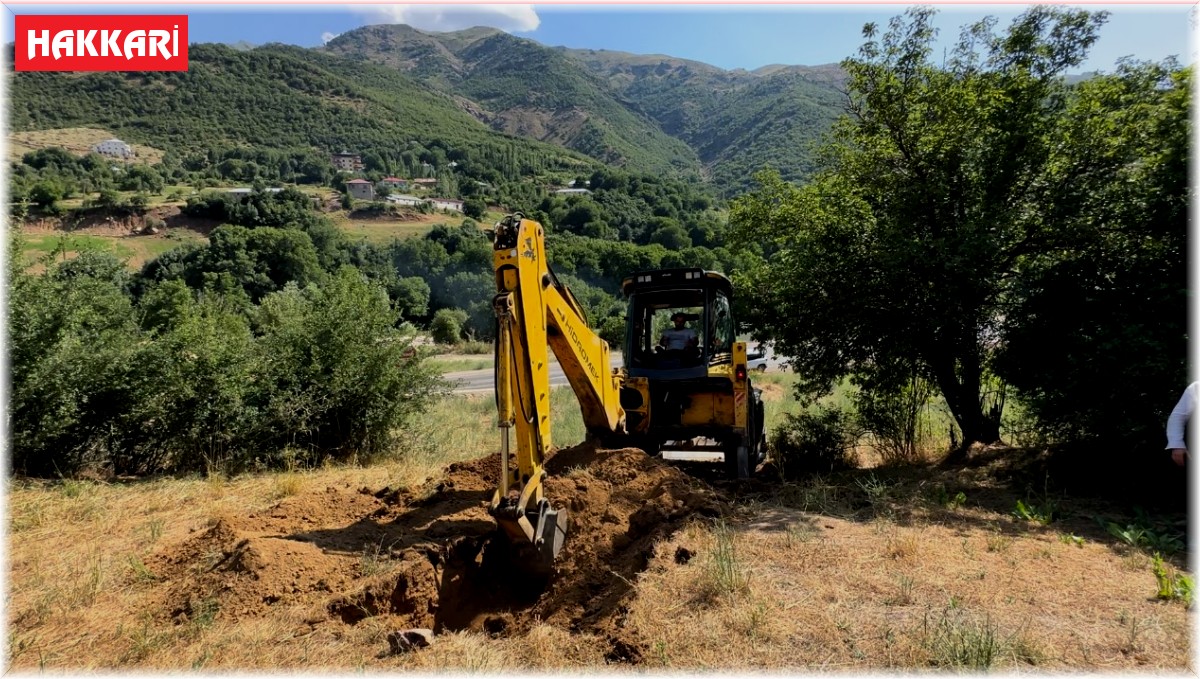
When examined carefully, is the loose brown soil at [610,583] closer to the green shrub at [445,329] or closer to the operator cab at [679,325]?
the operator cab at [679,325]

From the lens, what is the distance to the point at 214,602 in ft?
14.7

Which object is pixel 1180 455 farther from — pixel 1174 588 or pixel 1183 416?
pixel 1174 588

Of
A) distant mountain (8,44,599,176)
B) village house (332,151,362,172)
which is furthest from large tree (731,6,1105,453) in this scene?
distant mountain (8,44,599,176)

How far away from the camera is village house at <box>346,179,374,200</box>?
334 ft

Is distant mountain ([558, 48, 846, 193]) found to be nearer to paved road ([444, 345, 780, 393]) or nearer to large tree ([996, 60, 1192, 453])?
paved road ([444, 345, 780, 393])

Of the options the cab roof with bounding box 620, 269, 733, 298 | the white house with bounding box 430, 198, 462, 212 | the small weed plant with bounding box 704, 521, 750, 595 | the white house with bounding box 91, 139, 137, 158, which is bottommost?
the small weed plant with bounding box 704, 521, 750, 595

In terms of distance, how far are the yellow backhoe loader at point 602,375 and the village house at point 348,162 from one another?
12098 cm

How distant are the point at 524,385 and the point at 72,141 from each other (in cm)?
12638

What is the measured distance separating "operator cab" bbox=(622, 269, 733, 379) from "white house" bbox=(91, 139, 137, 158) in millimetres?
116992

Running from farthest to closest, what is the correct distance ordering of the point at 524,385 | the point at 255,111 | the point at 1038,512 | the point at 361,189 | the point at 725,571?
1. the point at 255,111
2. the point at 361,189
3. the point at 1038,512
4. the point at 524,385
5. the point at 725,571

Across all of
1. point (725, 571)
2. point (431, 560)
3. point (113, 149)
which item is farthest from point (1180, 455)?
point (113, 149)

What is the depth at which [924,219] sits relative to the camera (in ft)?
28.5

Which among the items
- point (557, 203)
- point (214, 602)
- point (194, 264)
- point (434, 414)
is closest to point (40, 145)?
point (194, 264)

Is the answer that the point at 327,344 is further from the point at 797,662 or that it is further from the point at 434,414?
the point at 797,662
